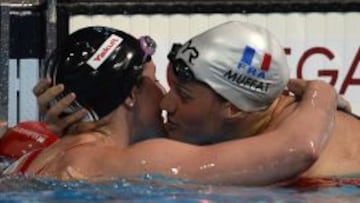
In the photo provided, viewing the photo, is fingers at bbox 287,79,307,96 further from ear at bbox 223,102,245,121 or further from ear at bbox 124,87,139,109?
ear at bbox 124,87,139,109

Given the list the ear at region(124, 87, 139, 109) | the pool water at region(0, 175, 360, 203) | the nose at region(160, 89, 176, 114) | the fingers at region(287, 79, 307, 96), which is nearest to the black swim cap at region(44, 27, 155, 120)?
the ear at region(124, 87, 139, 109)

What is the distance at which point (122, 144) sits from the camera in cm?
325

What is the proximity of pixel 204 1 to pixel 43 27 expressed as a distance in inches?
36.9

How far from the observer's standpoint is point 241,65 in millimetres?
3154

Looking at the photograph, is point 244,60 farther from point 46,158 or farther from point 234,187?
point 46,158

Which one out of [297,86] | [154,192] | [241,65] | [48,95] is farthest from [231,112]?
[48,95]

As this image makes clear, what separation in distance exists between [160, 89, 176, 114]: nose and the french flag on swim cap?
10.0 inches

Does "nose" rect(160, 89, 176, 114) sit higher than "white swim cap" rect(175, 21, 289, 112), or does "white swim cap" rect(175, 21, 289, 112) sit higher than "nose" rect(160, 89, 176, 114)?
"white swim cap" rect(175, 21, 289, 112)

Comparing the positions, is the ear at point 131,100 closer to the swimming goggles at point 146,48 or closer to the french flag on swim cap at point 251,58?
the swimming goggles at point 146,48

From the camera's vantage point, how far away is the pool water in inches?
113

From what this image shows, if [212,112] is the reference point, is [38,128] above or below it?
below

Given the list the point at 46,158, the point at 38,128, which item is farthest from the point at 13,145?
the point at 46,158

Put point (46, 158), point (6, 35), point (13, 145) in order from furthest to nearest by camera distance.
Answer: point (6, 35)
point (13, 145)
point (46, 158)

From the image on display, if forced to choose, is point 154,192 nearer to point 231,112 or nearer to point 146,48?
point 231,112
